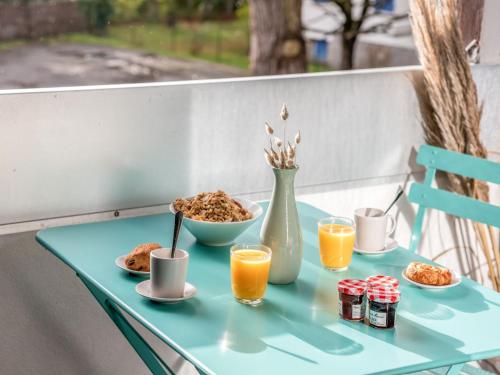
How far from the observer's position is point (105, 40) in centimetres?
1432

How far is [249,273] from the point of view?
1754 millimetres

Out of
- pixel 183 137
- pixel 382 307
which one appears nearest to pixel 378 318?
pixel 382 307

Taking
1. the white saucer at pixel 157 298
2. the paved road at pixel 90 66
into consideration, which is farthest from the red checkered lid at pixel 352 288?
the paved road at pixel 90 66

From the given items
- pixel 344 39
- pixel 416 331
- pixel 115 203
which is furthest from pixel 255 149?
pixel 344 39

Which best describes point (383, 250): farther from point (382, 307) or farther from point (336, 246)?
point (382, 307)

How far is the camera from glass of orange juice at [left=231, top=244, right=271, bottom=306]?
176 centimetres

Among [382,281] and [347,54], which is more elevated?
[382,281]

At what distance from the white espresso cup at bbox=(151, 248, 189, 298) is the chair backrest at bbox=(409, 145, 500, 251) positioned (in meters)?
1.12

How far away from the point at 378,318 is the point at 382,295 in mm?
45

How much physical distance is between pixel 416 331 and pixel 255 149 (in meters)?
1.06

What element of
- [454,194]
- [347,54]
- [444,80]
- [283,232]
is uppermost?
[444,80]

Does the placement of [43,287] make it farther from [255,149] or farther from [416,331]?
[416,331]

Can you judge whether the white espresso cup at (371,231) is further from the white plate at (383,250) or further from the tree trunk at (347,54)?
the tree trunk at (347,54)

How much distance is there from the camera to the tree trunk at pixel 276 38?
9.48 metres
